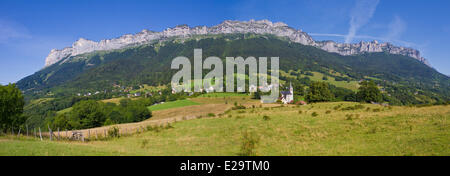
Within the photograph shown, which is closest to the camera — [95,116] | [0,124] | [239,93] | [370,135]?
[370,135]

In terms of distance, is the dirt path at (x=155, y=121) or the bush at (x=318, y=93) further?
the bush at (x=318, y=93)

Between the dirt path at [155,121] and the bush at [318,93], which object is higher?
the bush at [318,93]

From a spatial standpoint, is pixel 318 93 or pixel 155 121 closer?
pixel 155 121

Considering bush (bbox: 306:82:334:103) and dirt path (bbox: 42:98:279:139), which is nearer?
dirt path (bbox: 42:98:279:139)

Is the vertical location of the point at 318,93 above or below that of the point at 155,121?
above

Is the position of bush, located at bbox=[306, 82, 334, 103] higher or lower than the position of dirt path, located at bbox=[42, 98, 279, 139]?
higher

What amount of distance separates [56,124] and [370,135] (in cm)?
8824
